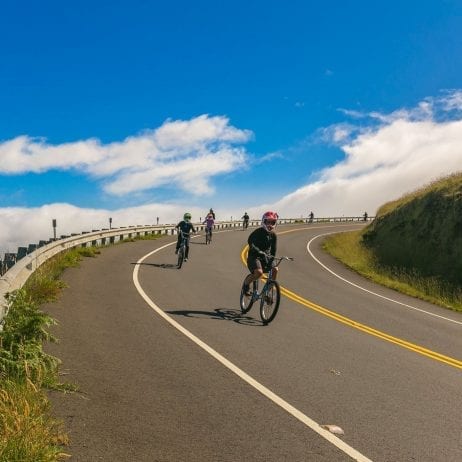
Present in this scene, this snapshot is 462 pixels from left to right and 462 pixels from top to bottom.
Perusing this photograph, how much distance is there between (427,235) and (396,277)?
504cm

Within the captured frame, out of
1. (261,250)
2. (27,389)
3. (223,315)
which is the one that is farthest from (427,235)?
(27,389)

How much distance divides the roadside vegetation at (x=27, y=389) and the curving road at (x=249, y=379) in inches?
8.6

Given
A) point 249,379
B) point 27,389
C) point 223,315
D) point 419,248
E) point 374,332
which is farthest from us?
point 419,248

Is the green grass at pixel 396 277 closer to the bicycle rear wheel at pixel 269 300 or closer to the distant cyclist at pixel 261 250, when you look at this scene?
the distant cyclist at pixel 261 250

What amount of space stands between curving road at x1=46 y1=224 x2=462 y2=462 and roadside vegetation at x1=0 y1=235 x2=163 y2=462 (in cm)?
22

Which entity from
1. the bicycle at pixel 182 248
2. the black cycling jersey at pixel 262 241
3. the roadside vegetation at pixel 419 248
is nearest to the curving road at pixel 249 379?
the black cycling jersey at pixel 262 241

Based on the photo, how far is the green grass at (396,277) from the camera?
17703 millimetres

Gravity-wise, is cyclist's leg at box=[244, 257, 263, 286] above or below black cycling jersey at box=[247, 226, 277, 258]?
below

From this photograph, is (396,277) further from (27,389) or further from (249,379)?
(27,389)

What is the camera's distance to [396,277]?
22.9 metres

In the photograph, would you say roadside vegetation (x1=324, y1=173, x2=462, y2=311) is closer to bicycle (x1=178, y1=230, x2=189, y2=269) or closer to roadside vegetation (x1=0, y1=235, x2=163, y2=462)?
bicycle (x1=178, y1=230, x2=189, y2=269)

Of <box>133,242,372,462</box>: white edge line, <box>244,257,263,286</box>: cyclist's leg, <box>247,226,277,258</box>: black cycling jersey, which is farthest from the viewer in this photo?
<box>247,226,277,258</box>: black cycling jersey

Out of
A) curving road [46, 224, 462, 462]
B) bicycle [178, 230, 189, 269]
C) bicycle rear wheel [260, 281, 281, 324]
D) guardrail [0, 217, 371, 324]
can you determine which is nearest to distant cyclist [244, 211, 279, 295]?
bicycle rear wheel [260, 281, 281, 324]

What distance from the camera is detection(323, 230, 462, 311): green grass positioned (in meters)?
17.7
